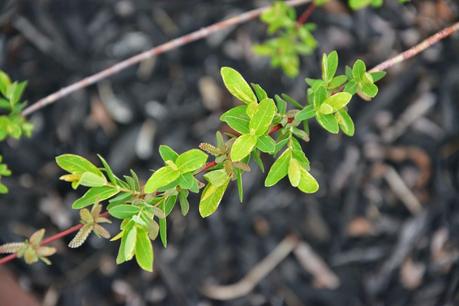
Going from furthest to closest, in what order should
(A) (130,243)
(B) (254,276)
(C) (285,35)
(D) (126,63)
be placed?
(B) (254,276) → (C) (285,35) → (D) (126,63) → (A) (130,243)

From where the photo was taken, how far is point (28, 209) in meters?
1.08

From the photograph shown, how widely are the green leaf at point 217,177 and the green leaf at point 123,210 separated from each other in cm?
5

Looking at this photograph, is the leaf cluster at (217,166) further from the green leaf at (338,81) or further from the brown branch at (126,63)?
the brown branch at (126,63)

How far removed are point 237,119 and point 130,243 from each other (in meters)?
0.11

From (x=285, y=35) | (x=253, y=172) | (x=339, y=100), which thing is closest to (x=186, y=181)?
(x=339, y=100)

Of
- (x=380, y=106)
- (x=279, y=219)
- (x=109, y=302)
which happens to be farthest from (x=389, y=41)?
(x=109, y=302)

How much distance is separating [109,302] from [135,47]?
0.46 m

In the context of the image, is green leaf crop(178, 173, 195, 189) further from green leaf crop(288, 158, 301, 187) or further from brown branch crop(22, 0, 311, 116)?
brown branch crop(22, 0, 311, 116)

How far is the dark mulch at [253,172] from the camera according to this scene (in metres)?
1.07

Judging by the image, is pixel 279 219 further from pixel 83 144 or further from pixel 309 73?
pixel 83 144

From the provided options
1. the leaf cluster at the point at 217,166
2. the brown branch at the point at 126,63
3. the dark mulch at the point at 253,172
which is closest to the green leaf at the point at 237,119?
the leaf cluster at the point at 217,166

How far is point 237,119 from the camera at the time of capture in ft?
1.34

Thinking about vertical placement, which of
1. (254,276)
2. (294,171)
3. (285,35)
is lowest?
(254,276)

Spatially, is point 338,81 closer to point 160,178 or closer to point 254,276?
point 160,178
